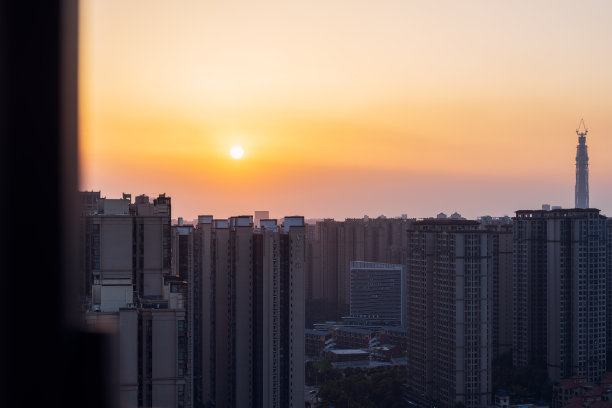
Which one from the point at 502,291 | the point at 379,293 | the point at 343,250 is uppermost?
the point at 343,250

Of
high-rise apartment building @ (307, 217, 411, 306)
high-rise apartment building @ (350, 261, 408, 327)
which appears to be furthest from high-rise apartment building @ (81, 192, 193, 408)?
high-rise apartment building @ (307, 217, 411, 306)

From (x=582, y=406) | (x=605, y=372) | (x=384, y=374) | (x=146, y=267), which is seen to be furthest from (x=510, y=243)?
(x=146, y=267)

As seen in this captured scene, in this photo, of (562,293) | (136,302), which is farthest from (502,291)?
(136,302)

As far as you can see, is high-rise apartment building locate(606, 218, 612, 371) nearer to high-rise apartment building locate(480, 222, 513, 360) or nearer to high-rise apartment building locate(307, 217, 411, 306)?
high-rise apartment building locate(480, 222, 513, 360)

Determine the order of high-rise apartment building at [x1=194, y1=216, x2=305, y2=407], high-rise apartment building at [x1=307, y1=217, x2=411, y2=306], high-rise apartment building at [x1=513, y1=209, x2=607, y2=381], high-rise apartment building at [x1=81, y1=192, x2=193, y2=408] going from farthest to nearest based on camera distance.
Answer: high-rise apartment building at [x1=307, y1=217, x2=411, y2=306]
high-rise apartment building at [x1=513, y1=209, x2=607, y2=381]
high-rise apartment building at [x1=194, y1=216, x2=305, y2=407]
high-rise apartment building at [x1=81, y1=192, x2=193, y2=408]

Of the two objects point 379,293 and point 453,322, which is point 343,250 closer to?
point 379,293

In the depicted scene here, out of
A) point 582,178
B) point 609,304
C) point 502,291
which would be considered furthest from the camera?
point 582,178
